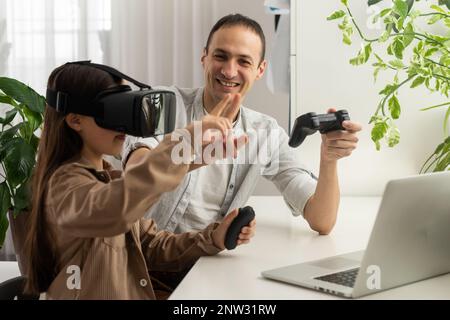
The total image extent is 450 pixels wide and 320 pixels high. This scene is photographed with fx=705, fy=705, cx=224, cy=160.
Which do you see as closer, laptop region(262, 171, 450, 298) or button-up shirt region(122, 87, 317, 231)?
laptop region(262, 171, 450, 298)

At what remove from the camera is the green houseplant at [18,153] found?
2256 mm

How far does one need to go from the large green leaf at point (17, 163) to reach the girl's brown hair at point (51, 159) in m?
1.05

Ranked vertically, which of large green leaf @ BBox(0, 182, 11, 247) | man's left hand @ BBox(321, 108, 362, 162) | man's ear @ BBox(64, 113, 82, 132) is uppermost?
man's ear @ BBox(64, 113, 82, 132)

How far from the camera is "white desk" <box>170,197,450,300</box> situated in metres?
1.08

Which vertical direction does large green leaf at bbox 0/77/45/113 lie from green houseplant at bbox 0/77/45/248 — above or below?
above

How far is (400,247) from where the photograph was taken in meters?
1.08

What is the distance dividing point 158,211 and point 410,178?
88cm

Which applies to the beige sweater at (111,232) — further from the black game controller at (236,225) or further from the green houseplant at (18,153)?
the green houseplant at (18,153)

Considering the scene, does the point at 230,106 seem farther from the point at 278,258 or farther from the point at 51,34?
the point at 51,34

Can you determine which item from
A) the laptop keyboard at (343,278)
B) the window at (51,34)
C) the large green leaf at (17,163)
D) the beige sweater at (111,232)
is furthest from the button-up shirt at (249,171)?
the window at (51,34)

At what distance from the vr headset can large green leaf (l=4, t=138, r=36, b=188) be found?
1068mm

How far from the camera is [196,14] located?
10.6 feet

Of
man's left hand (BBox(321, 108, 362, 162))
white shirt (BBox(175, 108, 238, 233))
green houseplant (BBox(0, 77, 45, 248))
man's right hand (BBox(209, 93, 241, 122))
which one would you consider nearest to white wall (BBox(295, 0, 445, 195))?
white shirt (BBox(175, 108, 238, 233))

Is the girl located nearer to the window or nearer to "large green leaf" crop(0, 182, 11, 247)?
"large green leaf" crop(0, 182, 11, 247)
